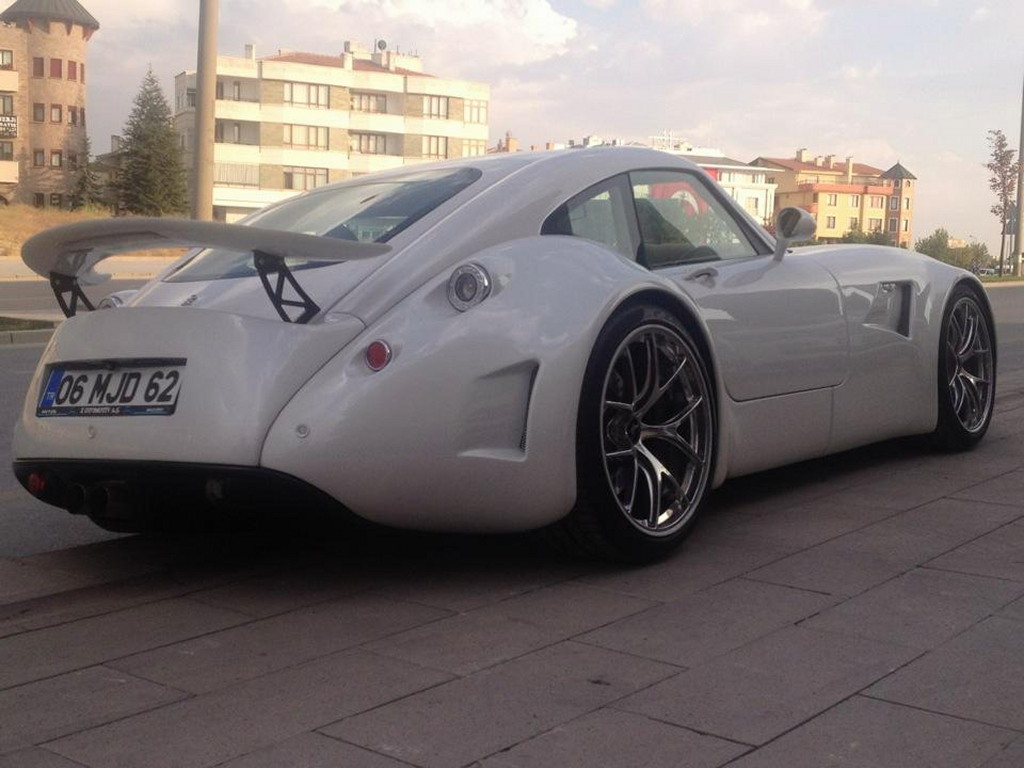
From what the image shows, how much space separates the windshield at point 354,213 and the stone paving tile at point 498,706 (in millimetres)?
1446

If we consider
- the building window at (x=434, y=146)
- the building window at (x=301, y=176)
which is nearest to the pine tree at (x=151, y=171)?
the building window at (x=301, y=176)

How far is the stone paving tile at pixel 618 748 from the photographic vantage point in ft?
8.30

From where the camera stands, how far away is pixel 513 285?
12.4ft

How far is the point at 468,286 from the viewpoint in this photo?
3742mm

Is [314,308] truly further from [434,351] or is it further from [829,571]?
[829,571]

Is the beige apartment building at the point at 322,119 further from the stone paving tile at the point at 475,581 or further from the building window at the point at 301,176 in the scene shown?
the stone paving tile at the point at 475,581

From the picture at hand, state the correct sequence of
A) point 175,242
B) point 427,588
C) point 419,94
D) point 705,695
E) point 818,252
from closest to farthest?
point 705,695 → point 175,242 → point 427,588 → point 818,252 → point 419,94

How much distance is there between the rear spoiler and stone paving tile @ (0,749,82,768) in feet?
4.47

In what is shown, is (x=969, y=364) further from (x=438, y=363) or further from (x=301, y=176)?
(x=301, y=176)

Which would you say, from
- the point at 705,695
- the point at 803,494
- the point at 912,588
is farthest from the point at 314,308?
the point at 803,494

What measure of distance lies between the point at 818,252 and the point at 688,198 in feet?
2.55

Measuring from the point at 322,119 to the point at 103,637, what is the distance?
297 feet

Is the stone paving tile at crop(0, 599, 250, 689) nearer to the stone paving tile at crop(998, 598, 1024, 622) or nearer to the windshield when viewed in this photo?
the windshield

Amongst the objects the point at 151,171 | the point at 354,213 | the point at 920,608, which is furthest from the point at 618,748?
the point at 151,171
